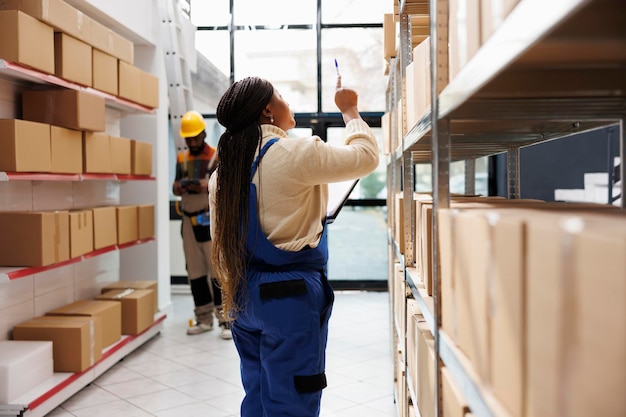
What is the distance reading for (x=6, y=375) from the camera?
3.31m

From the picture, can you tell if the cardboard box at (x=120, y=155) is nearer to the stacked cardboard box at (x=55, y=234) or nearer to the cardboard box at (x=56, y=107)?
the stacked cardboard box at (x=55, y=234)

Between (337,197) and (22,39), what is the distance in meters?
1.94

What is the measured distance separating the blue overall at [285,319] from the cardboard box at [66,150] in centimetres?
220

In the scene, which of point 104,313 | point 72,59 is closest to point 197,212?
point 104,313

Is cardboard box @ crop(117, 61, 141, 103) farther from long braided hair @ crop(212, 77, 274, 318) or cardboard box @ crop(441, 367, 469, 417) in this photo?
cardboard box @ crop(441, 367, 469, 417)

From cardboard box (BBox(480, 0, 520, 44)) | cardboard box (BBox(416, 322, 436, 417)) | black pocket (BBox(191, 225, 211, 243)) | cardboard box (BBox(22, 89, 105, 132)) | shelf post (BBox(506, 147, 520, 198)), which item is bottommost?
cardboard box (BBox(416, 322, 436, 417))

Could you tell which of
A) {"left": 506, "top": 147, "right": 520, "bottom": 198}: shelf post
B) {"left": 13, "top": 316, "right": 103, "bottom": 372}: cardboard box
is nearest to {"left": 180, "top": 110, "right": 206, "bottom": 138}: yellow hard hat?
{"left": 13, "top": 316, "right": 103, "bottom": 372}: cardboard box

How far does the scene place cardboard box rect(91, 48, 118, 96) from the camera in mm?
4426

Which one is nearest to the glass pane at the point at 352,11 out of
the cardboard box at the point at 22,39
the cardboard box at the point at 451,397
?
the cardboard box at the point at 22,39

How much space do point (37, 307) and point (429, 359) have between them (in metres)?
3.36

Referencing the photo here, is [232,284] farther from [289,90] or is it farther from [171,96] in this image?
[289,90]

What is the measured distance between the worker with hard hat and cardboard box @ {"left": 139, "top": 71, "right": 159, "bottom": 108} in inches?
11.5

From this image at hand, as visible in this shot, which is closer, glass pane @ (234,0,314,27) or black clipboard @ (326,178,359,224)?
black clipboard @ (326,178,359,224)

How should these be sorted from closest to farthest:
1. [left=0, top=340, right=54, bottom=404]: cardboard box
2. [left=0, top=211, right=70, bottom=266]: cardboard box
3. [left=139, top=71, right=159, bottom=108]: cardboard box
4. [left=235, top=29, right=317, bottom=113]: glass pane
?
[left=0, top=340, right=54, bottom=404]: cardboard box
[left=0, top=211, right=70, bottom=266]: cardboard box
[left=139, top=71, right=159, bottom=108]: cardboard box
[left=235, top=29, right=317, bottom=113]: glass pane
